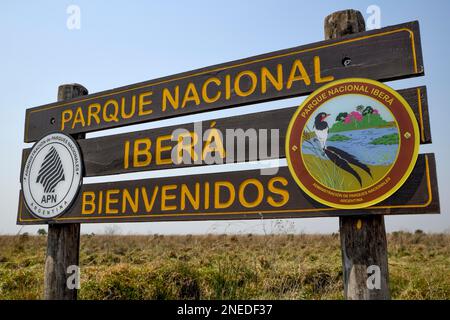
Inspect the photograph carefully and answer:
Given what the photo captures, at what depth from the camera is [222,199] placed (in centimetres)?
331

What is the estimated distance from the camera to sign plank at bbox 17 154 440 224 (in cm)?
258

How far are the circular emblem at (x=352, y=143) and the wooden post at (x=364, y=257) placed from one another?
20cm

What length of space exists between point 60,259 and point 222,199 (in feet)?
7.65

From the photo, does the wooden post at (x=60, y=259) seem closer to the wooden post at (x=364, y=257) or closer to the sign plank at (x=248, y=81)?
the sign plank at (x=248, y=81)

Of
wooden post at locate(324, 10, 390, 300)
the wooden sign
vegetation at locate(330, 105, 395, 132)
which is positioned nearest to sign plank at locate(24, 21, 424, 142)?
the wooden sign

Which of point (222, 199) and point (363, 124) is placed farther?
point (222, 199)

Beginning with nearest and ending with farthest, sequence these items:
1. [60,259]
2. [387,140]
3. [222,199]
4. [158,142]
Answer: [387,140] → [222,199] → [158,142] → [60,259]

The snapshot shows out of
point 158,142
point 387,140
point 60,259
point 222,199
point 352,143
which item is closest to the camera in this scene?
point 387,140

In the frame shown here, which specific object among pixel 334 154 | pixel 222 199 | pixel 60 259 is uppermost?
pixel 334 154

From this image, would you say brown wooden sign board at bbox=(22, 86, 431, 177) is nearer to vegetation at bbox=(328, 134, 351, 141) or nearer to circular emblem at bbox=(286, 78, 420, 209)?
circular emblem at bbox=(286, 78, 420, 209)

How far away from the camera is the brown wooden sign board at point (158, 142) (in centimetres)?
270

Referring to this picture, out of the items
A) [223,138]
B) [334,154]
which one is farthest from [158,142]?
[334,154]

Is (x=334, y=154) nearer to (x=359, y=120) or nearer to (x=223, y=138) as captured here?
(x=359, y=120)

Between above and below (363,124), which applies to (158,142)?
above
